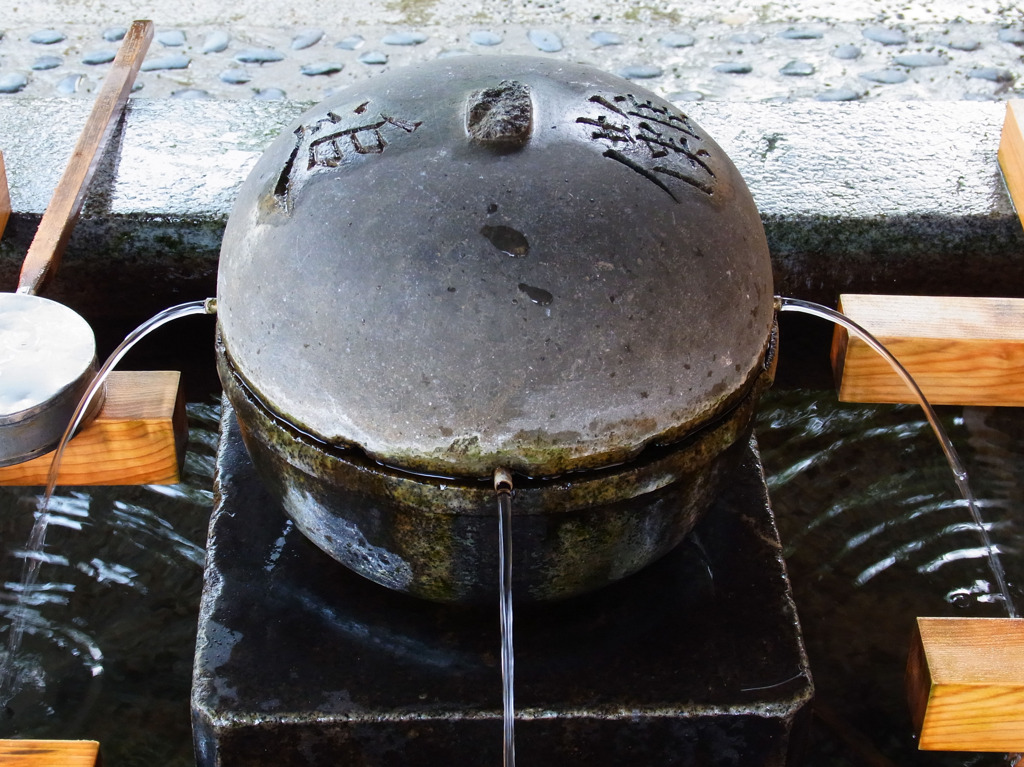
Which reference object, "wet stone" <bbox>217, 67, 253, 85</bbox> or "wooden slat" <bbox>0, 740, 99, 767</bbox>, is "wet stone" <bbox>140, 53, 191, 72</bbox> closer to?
"wet stone" <bbox>217, 67, 253, 85</bbox>

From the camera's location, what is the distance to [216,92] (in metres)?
5.12

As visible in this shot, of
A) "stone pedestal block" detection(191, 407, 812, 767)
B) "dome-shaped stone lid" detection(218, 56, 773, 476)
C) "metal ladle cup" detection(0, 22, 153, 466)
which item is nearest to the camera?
"dome-shaped stone lid" detection(218, 56, 773, 476)

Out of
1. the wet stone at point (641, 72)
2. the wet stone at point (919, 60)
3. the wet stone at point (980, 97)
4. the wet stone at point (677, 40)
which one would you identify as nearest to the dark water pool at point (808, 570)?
the wet stone at point (980, 97)

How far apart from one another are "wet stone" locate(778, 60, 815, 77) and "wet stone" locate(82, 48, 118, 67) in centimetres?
339

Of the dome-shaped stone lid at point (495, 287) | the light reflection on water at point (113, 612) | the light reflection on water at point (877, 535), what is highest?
the dome-shaped stone lid at point (495, 287)

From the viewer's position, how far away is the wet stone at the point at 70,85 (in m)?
5.07

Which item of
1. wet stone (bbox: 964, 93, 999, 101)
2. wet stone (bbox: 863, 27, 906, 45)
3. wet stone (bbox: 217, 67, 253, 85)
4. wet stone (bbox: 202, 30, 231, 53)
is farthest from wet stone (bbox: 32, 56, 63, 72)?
wet stone (bbox: 964, 93, 999, 101)

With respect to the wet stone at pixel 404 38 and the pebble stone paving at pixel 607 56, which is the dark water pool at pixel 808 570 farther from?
the wet stone at pixel 404 38

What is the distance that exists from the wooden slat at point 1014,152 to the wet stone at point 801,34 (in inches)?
89.0

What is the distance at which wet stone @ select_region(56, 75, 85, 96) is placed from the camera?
16.6 feet

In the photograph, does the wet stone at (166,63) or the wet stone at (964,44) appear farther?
the wet stone at (964,44)

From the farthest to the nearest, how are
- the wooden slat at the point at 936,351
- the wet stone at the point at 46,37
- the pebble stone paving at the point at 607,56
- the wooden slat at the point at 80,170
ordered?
the wet stone at the point at 46,37 < the pebble stone paving at the point at 607,56 < the wooden slat at the point at 80,170 < the wooden slat at the point at 936,351

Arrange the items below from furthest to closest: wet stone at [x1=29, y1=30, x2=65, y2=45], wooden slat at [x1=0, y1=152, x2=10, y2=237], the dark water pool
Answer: wet stone at [x1=29, y1=30, x2=65, y2=45], wooden slat at [x1=0, y1=152, x2=10, y2=237], the dark water pool

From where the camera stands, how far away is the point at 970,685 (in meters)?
2.08
